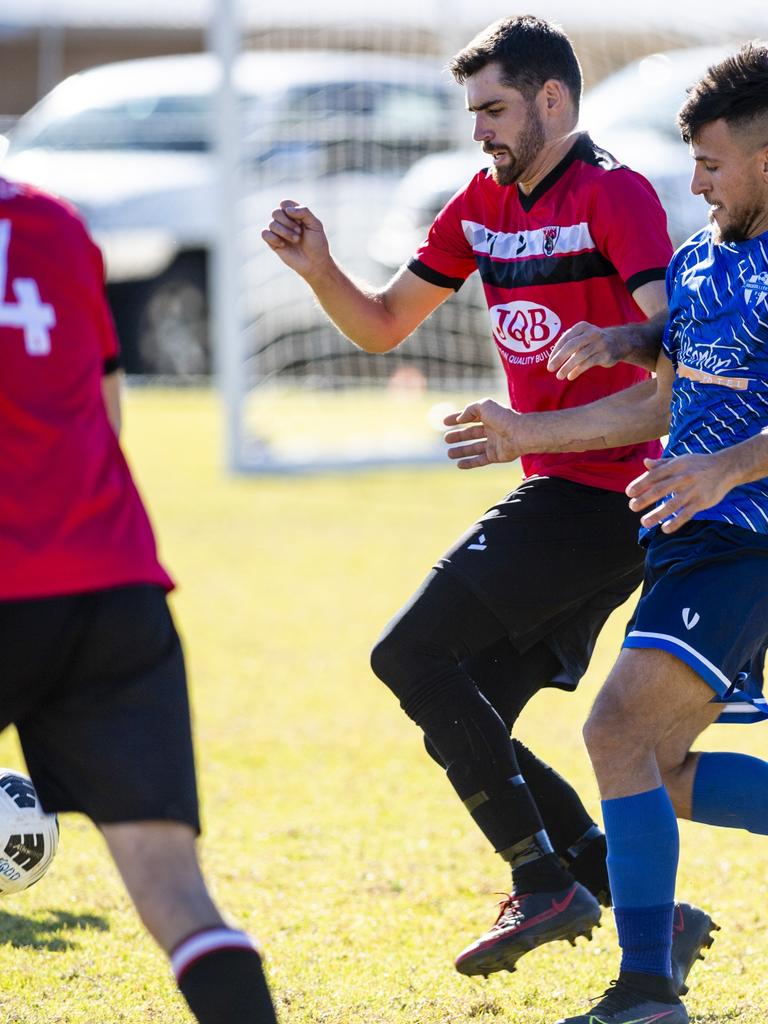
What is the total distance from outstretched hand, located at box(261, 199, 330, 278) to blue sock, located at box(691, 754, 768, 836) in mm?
1457

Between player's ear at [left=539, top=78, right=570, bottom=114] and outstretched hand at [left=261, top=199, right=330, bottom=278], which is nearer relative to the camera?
player's ear at [left=539, top=78, right=570, bottom=114]

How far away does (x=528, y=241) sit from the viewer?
386 cm

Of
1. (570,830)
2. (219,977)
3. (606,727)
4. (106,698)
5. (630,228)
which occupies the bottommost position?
(570,830)

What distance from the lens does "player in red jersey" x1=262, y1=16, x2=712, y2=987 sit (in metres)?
3.65

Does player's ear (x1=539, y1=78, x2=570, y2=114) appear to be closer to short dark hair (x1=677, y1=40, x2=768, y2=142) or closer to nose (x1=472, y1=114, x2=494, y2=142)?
nose (x1=472, y1=114, x2=494, y2=142)

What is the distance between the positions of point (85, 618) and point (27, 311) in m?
0.49

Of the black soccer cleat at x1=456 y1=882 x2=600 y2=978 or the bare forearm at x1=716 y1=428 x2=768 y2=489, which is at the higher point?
the bare forearm at x1=716 y1=428 x2=768 y2=489

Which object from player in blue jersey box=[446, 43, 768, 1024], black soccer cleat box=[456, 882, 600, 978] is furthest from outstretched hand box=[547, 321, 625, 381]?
black soccer cleat box=[456, 882, 600, 978]

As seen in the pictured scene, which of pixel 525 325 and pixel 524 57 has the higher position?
pixel 524 57

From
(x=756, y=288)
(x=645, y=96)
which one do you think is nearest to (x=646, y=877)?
(x=756, y=288)

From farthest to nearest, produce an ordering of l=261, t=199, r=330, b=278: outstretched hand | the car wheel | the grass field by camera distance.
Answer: the car wheel, l=261, t=199, r=330, b=278: outstretched hand, the grass field

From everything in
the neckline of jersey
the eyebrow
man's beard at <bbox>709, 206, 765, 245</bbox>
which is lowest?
man's beard at <bbox>709, 206, 765, 245</bbox>

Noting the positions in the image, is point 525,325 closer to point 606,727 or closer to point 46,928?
point 606,727

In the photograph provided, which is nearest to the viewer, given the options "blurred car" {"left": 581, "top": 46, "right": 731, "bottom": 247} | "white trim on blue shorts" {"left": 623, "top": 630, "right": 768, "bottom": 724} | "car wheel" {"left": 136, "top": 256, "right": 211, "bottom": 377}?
"white trim on blue shorts" {"left": 623, "top": 630, "right": 768, "bottom": 724}
